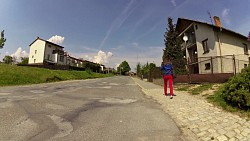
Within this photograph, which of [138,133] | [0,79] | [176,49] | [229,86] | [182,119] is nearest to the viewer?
[138,133]

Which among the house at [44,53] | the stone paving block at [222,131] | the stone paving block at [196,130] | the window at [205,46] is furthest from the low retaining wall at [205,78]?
the house at [44,53]

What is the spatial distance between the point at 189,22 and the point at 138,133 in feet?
78.3

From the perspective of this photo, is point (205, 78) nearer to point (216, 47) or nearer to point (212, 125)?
point (216, 47)

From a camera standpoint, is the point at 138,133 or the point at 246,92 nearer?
the point at 138,133

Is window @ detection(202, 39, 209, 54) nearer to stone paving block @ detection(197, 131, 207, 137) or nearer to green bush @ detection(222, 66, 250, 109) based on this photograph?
green bush @ detection(222, 66, 250, 109)

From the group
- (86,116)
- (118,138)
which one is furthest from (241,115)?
(86,116)

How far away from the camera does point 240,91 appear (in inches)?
184

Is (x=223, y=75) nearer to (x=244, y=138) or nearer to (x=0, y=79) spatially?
Answer: (x=244, y=138)

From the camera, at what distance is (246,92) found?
4543mm

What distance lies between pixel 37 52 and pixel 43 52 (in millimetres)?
3147

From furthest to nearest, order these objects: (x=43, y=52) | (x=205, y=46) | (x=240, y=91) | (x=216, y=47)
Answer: (x=43, y=52) → (x=205, y=46) → (x=216, y=47) → (x=240, y=91)

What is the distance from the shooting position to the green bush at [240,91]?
4.55 m

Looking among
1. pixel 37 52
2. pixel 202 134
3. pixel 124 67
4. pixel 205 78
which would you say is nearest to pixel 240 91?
pixel 202 134

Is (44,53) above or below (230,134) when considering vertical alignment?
above
